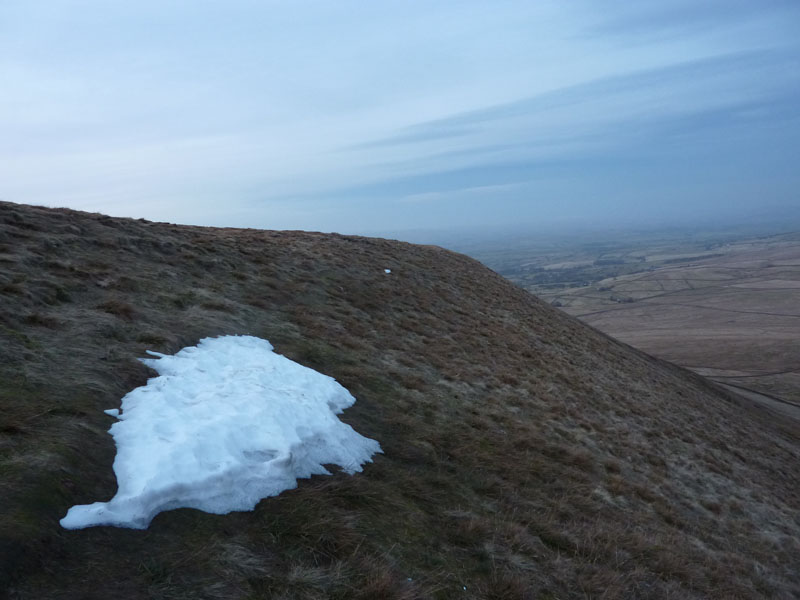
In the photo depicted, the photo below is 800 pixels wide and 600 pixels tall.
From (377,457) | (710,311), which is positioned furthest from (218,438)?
(710,311)

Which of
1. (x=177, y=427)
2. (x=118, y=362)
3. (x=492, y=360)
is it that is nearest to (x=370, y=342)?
(x=492, y=360)

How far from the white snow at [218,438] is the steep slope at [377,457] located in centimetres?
21

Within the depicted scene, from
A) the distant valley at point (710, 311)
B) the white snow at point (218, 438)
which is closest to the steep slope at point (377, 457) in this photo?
the white snow at point (218, 438)

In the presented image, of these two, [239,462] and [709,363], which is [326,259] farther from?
[709,363]

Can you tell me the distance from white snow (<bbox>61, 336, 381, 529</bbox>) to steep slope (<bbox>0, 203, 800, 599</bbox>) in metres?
0.21

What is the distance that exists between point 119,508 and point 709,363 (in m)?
66.7

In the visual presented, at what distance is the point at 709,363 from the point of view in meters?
57.9

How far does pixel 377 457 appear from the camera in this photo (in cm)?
792

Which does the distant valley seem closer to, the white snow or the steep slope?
the steep slope

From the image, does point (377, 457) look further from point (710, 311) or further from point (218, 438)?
point (710, 311)

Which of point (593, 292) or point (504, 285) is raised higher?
point (504, 285)

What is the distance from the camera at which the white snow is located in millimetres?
5184

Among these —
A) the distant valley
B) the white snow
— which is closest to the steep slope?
the white snow

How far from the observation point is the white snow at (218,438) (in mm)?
5184
